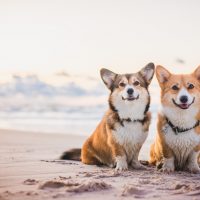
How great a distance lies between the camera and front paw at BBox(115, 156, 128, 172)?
4840 mm

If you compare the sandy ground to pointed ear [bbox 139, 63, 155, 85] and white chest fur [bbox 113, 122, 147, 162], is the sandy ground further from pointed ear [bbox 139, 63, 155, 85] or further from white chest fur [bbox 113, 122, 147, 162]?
pointed ear [bbox 139, 63, 155, 85]

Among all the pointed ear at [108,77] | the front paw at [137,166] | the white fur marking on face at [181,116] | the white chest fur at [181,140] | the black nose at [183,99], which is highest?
the pointed ear at [108,77]

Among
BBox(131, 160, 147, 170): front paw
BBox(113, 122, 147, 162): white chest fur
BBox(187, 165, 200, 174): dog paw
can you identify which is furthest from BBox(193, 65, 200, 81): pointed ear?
BBox(131, 160, 147, 170): front paw

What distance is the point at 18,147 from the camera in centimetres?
684

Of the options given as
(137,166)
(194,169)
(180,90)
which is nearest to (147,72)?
(180,90)

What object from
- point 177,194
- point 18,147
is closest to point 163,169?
point 177,194

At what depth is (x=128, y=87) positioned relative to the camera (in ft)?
15.7

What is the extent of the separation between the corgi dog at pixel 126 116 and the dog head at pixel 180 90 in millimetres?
174

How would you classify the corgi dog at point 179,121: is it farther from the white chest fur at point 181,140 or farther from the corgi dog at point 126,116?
the corgi dog at point 126,116

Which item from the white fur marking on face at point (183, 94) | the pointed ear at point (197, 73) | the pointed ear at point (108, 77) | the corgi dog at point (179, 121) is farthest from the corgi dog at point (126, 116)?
the pointed ear at point (197, 73)

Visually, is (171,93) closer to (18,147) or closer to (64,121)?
(18,147)

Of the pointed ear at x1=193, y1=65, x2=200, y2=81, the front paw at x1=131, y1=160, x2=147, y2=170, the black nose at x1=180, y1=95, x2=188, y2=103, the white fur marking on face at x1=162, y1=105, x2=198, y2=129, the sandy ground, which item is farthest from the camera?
the front paw at x1=131, y1=160, x2=147, y2=170

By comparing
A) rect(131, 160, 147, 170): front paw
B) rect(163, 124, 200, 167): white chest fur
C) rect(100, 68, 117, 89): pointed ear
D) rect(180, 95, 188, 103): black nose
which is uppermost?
rect(100, 68, 117, 89): pointed ear

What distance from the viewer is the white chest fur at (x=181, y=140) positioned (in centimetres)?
484
